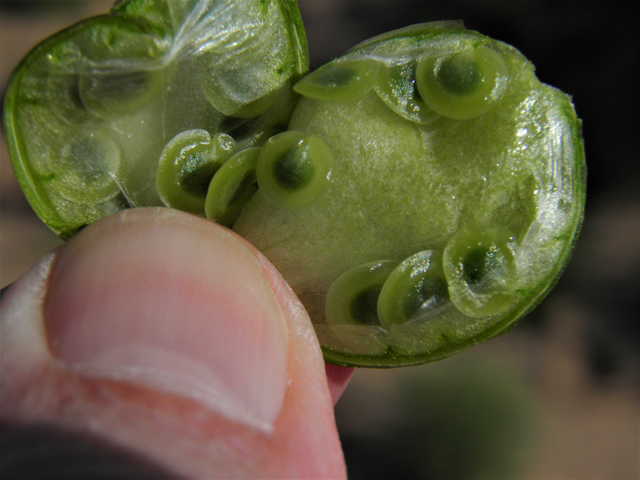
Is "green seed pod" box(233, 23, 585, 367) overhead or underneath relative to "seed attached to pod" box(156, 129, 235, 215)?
underneath

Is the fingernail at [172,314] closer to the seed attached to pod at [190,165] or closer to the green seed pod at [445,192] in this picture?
the seed attached to pod at [190,165]

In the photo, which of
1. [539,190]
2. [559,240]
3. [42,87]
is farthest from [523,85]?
[42,87]

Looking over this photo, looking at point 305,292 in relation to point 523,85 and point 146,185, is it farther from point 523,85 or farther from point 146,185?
point 523,85

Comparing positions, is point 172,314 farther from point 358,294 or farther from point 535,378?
point 535,378

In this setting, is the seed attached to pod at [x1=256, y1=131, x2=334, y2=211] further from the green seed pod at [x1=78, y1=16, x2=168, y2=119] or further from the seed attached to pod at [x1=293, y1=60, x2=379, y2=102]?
the green seed pod at [x1=78, y1=16, x2=168, y2=119]

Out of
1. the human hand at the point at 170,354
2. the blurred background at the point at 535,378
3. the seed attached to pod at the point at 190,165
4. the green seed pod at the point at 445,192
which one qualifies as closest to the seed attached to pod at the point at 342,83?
the green seed pod at the point at 445,192

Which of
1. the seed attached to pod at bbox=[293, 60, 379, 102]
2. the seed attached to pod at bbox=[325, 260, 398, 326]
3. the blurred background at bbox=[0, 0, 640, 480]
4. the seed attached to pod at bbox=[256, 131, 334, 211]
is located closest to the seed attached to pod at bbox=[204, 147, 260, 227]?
the seed attached to pod at bbox=[256, 131, 334, 211]
